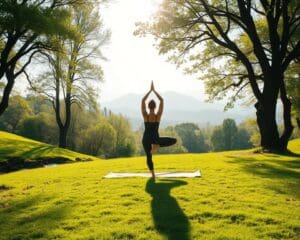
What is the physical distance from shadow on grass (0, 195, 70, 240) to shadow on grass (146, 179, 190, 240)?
214 cm

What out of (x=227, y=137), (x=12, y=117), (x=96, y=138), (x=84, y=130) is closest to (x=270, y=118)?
(x=96, y=138)

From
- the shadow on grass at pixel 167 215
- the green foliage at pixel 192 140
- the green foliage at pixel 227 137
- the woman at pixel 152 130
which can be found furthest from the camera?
the green foliage at pixel 192 140

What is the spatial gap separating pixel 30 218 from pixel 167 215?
10.7 feet

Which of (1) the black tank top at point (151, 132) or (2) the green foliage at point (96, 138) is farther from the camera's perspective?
(2) the green foliage at point (96, 138)

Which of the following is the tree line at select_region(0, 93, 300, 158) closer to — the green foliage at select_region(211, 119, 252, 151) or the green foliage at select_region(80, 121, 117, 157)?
the green foliage at select_region(80, 121, 117, 157)

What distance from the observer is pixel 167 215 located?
9047 mm

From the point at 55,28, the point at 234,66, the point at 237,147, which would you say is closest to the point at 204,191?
the point at 55,28

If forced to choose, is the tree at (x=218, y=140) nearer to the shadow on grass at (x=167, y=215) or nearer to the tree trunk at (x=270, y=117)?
the tree trunk at (x=270, y=117)

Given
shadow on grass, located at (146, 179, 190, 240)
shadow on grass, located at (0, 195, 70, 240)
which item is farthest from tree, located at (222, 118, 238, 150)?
shadow on grass, located at (0, 195, 70, 240)

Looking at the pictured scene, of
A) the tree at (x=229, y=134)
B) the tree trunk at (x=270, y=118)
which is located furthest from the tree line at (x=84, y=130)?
the tree at (x=229, y=134)

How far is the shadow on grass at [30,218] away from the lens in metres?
8.36

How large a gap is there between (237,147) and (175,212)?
444 feet

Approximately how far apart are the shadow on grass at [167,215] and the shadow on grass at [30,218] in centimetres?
214

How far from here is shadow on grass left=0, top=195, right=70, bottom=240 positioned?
27.4 ft
